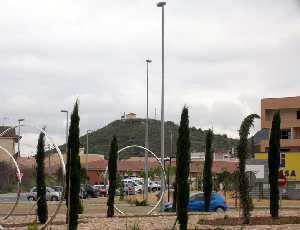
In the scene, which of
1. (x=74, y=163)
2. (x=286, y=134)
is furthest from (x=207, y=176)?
(x=286, y=134)

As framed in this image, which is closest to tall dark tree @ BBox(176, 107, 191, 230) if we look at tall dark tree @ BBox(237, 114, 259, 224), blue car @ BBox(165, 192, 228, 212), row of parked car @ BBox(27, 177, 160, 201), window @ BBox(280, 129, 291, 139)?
tall dark tree @ BBox(237, 114, 259, 224)

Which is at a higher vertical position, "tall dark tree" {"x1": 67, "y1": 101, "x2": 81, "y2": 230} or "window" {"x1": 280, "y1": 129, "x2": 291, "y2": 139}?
"window" {"x1": 280, "y1": 129, "x2": 291, "y2": 139}

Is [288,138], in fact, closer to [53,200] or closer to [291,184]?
[291,184]

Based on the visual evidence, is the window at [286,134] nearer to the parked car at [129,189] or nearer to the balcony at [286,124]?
the balcony at [286,124]

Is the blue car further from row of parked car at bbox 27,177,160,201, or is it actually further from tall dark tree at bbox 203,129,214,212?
row of parked car at bbox 27,177,160,201

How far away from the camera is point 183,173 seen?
2331cm

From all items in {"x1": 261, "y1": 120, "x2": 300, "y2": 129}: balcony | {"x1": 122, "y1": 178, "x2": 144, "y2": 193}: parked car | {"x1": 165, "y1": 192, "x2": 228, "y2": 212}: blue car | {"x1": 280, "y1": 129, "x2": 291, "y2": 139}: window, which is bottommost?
{"x1": 165, "y1": 192, "x2": 228, "y2": 212}: blue car

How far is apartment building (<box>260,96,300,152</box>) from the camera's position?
255 ft

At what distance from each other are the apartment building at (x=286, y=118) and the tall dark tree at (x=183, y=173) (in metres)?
55.4

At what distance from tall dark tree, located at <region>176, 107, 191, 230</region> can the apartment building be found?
5540 cm

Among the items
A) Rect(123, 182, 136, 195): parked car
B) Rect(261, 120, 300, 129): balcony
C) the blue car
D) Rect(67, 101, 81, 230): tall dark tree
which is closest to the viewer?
Rect(67, 101, 81, 230): tall dark tree

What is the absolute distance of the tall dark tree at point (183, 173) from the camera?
22938 millimetres

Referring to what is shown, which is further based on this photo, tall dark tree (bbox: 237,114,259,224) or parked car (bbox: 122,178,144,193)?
parked car (bbox: 122,178,144,193)

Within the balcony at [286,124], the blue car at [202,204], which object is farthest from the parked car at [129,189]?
the blue car at [202,204]
